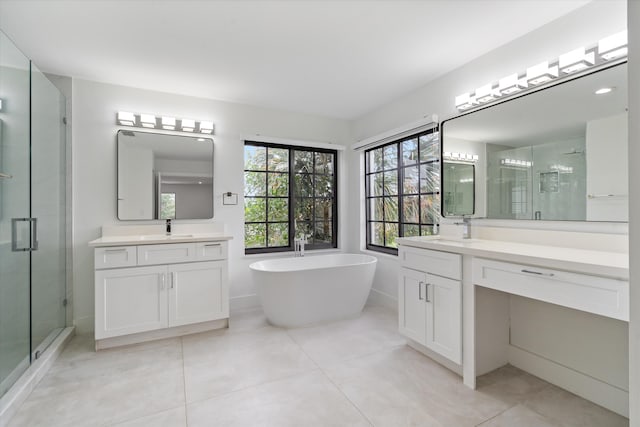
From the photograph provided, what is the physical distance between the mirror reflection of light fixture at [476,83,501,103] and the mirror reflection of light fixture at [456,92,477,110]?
0.05m

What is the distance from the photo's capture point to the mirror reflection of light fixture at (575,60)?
1759mm

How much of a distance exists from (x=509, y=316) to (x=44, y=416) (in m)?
3.00

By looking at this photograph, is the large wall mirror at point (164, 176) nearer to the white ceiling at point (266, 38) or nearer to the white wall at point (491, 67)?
the white ceiling at point (266, 38)

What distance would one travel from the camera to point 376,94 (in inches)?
127

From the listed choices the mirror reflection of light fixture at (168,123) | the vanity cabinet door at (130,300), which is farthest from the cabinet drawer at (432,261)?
the mirror reflection of light fixture at (168,123)

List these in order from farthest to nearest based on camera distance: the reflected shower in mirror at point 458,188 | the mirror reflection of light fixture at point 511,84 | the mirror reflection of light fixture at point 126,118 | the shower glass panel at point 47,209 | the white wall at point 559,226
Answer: the mirror reflection of light fixture at point 126,118
the reflected shower in mirror at point 458,188
the shower glass panel at point 47,209
the mirror reflection of light fixture at point 511,84
the white wall at point 559,226

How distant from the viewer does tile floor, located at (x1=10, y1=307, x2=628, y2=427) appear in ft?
5.40

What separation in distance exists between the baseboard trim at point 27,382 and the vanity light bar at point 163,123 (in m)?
2.05

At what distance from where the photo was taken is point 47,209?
2.43m

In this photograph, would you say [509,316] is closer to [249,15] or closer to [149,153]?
[249,15]

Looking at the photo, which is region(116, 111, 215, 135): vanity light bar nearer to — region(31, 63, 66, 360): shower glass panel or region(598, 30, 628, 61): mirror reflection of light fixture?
region(31, 63, 66, 360): shower glass panel

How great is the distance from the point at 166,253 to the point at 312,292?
1368 mm

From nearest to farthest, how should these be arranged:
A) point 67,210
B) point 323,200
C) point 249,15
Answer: point 249,15
point 67,210
point 323,200

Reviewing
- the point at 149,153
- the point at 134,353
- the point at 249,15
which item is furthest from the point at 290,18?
the point at 134,353
